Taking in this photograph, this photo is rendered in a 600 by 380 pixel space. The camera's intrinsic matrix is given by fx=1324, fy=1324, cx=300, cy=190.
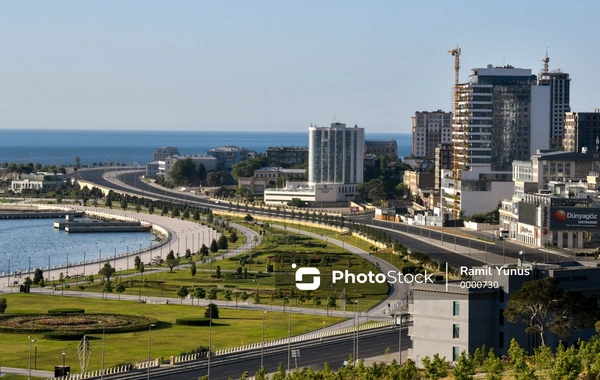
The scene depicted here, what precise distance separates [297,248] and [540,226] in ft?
82.2

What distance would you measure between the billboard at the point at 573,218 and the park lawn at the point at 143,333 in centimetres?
4911

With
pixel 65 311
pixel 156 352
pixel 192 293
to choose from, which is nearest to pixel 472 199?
pixel 192 293

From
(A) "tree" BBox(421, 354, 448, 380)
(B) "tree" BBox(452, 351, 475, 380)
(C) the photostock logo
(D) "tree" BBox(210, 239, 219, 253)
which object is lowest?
(D) "tree" BBox(210, 239, 219, 253)

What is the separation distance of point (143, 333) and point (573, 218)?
Answer: 6287 centimetres

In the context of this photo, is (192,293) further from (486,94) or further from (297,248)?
(486,94)

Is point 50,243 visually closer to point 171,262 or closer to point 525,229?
point 171,262

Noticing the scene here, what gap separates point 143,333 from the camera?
84.0m

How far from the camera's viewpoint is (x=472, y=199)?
554 feet

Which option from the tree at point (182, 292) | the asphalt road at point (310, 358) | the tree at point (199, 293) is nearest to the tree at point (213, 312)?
the tree at point (182, 292)

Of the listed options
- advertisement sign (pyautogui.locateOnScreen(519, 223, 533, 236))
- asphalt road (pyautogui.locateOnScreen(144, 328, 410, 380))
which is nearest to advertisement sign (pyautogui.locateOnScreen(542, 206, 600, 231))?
advertisement sign (pyautogui.locateOnScreen(519, 223, 533, 236))

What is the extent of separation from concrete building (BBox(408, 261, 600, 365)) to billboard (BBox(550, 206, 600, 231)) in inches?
2516

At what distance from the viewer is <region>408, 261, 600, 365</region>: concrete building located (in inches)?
2697

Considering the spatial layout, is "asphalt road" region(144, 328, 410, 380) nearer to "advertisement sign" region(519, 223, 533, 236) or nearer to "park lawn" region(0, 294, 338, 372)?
"park lawn" region(0, 294, 338, 372)

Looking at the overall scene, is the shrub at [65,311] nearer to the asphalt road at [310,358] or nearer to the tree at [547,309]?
the asphalt road at [310,358]
